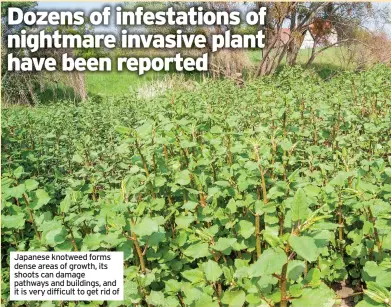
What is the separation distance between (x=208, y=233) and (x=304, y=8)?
466 inches

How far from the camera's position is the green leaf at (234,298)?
160cm

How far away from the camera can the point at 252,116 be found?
4395mm

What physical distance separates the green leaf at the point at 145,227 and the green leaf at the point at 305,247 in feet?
2.05

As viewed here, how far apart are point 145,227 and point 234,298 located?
43cm

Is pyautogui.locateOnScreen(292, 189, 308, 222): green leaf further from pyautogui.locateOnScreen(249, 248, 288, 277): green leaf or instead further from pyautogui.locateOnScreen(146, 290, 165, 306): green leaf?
pyautogui.locateOnScreen(146, 290, 165, 306): green leaf

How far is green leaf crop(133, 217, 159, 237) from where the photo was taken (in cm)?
163

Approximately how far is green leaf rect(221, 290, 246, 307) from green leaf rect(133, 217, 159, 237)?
372mm

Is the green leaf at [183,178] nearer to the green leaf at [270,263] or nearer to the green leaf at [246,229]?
the green leaf at [246,229]

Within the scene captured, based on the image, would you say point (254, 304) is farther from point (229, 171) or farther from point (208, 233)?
point (229, 171)

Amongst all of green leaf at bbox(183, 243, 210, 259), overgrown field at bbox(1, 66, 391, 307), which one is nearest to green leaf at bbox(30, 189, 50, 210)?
overgrown field at bbox(1, 66, 391, 307)

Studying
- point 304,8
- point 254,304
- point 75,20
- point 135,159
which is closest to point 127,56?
point 75,20

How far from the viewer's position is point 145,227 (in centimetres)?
165

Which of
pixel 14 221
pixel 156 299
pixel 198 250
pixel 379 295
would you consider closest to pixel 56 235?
pixel 14 221

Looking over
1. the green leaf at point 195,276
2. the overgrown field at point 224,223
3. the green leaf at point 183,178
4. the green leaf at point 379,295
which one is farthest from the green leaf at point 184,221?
the green leaf at point 379,295
